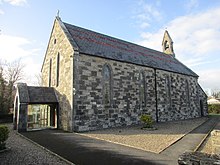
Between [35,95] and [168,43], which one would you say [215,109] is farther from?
[35,95]

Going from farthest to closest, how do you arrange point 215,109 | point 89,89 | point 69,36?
point 215,109, point 69,36, point 89,89

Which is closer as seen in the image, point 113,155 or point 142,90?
point 113,155

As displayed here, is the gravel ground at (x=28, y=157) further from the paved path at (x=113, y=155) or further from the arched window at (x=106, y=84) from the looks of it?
the arched window at (x=106, y=84)

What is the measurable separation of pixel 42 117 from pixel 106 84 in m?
8.88

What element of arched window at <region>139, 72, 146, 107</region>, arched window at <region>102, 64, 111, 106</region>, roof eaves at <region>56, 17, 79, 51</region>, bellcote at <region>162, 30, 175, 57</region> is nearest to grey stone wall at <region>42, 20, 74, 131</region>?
roof eaves at <region>56, 17, 79, 51</region>

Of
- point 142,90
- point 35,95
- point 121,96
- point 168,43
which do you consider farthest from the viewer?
point 168,43

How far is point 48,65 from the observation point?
19281 millimetres

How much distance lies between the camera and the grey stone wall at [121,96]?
1404 centimetres

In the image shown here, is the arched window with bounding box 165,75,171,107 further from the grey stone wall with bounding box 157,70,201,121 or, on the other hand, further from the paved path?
the paved path

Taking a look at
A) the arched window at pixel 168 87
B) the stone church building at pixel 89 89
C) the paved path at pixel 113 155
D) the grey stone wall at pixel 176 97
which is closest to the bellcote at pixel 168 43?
the grey stone wall at pixel 176 97

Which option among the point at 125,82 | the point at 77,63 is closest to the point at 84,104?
the point at 77,63

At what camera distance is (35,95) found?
15.2 meters

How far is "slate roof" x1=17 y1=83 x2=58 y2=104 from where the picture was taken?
14.4m

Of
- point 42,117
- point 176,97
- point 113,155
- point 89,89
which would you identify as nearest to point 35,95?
point 42,117
